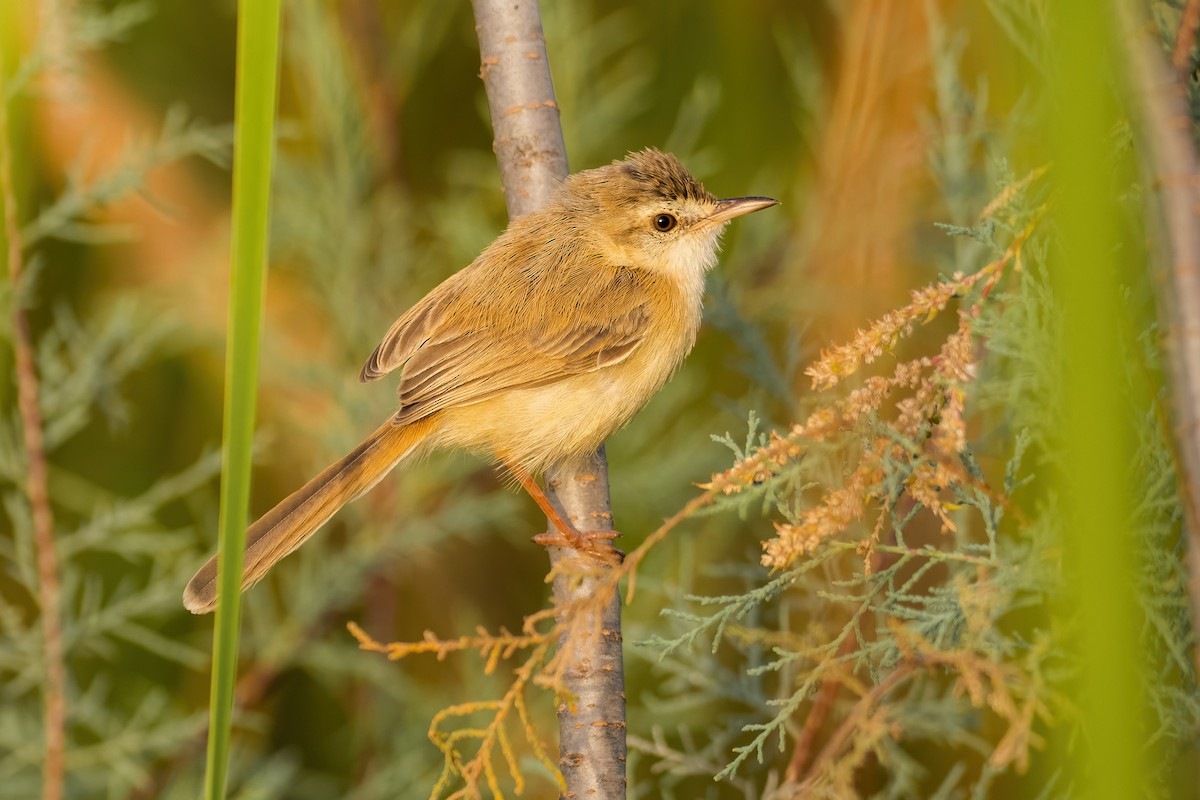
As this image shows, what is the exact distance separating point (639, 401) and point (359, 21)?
1.70m

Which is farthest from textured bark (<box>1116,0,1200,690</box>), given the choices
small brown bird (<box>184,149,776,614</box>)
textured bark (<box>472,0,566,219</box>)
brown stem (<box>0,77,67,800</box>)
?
brown stem (<box>0,77,67,800</box>)

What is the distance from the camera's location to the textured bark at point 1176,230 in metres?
1.01

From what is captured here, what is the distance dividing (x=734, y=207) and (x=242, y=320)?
79.7 inches

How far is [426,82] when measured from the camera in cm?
400

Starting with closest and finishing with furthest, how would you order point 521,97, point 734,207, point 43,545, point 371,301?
1. point 521,97
2. point 43,545
3. point 734,207
4. point 371,301

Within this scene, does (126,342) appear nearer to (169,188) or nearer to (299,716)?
(169,188)

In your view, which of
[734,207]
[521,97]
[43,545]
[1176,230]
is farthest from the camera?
[734,207]

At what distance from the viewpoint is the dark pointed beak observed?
113 inches

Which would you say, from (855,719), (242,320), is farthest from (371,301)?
(855,719)

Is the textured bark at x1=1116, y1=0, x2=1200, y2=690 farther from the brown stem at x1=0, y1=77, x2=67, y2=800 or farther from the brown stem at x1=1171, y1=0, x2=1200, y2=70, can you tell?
the brown stem at x1=0, y1=77, x2=67, y2=800

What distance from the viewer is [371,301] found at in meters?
3.55

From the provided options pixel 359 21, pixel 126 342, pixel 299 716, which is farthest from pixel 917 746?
pixel 359 21

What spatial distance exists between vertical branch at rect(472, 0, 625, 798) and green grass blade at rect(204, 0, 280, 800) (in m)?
0.75

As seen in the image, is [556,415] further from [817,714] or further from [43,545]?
[43,545]
